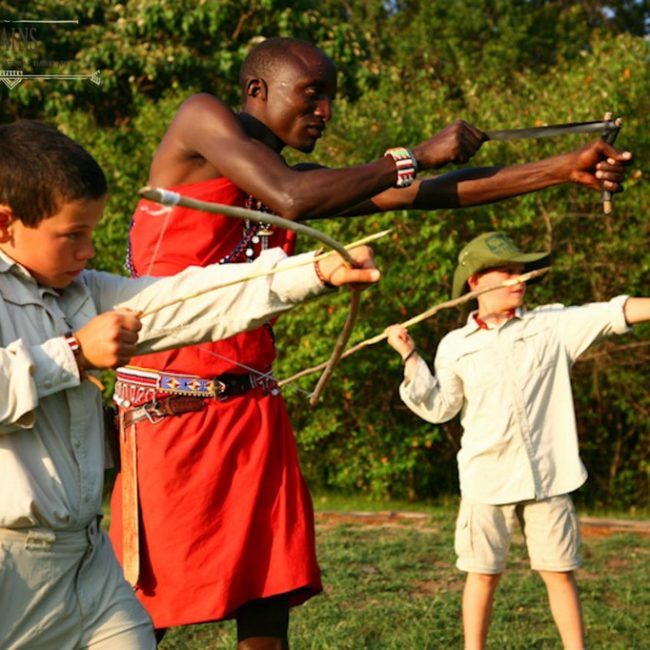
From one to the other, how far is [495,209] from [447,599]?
486 cm

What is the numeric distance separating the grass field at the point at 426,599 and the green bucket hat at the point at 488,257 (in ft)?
4.92

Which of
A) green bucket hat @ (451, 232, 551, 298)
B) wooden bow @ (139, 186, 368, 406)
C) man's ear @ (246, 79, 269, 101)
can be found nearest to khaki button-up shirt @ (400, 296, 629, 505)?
green bucket hat @ (451, 232, 551, 298)

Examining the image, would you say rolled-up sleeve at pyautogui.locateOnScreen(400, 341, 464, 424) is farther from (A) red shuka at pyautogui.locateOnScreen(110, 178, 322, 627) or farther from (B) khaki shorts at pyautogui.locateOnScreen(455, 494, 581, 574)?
(A) red shuka at pyautogui.locateOnScreen(110, 178, 322, 627)

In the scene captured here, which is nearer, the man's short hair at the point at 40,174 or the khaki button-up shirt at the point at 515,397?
the man's short hair at the point at 40,174

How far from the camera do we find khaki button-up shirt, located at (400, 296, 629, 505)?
5414 mm

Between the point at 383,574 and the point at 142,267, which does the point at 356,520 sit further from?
the point at 142,267

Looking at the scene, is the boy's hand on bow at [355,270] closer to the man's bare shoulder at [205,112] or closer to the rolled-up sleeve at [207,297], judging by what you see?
the rolled-up sleeve at [207,297]

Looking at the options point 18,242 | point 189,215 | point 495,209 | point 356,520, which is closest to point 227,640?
point 189,215

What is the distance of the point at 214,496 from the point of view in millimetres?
3869

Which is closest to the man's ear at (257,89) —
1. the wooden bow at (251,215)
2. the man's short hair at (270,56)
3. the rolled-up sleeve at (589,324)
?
the man's short hair at (270,56)

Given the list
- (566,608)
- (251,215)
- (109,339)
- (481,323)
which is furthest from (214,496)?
(481,323)

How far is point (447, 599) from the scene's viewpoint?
6633mm

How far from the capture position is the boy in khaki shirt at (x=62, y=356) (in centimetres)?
283

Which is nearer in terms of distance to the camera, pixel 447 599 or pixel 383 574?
pixel 447 599
